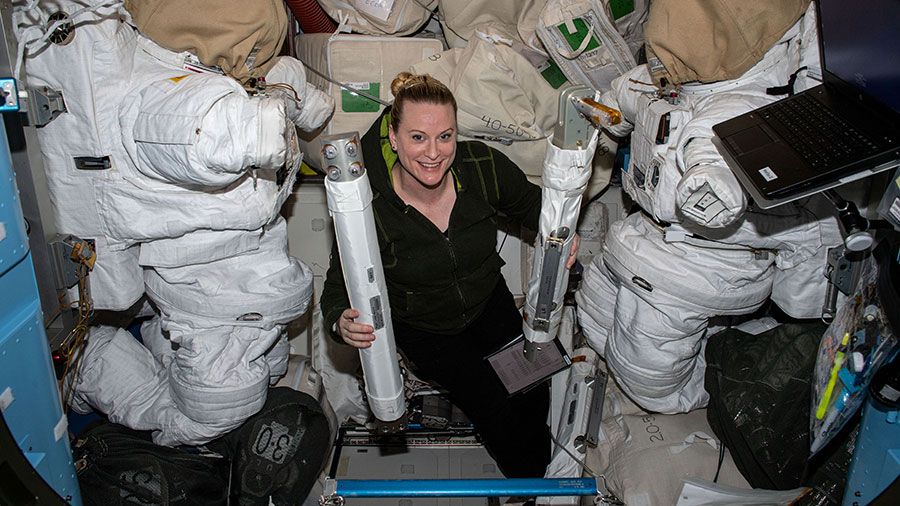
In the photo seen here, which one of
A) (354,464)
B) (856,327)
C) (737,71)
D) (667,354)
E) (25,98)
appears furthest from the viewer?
(354,464)

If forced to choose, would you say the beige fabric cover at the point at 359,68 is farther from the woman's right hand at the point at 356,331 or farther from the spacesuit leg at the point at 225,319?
the woman's right hand at the point at 356,331

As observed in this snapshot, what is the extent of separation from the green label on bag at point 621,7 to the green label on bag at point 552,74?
308mm

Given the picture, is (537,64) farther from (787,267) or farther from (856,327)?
(856,327)

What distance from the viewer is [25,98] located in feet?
5.55

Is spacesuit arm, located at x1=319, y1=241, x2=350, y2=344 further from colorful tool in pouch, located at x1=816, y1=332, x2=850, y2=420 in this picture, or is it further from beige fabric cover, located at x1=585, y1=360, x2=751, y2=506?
colorful tool in pouch, located at x1=816, y1=332, x2=850, y2=420

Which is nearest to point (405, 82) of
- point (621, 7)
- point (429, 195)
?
point (429, 195)

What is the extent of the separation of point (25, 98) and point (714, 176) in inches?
70.0

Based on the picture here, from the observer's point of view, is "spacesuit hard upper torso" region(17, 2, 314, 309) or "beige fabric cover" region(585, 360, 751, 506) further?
"beige fabric cover" region(585, 360, 751, 506)

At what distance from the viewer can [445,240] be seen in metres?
2.27

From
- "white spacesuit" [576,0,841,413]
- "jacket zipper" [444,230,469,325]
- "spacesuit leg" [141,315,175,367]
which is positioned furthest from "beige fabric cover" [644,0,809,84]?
"spacesuit leg" [141,315,175,367]

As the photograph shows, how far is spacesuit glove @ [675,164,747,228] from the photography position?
1644 millimetres

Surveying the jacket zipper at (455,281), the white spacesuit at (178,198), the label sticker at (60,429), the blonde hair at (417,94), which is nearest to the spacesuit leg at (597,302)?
the jacket zipper at (455,281)

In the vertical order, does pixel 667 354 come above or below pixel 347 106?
below

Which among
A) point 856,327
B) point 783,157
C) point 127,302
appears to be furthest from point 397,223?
point 856,327
